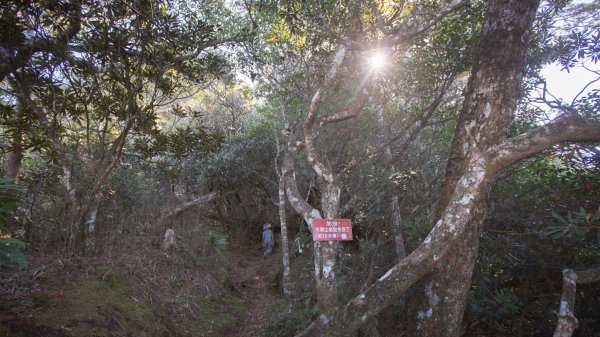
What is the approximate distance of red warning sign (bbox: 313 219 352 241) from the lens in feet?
12.3

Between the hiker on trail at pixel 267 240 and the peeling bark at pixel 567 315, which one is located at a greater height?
the hiker on trail at pixel 267 240

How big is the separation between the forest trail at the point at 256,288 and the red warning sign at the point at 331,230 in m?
4.08

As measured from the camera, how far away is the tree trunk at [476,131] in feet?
11.5

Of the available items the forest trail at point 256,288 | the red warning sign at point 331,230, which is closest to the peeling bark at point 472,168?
the red warning sign at point 331,230

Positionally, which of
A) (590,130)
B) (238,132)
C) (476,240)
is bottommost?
(476,240)

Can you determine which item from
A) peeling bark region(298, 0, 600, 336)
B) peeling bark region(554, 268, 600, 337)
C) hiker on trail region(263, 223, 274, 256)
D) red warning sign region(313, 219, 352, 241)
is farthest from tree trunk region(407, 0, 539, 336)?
hiker on trail region(263, 223, 274, 256)

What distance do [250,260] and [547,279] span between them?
35.2ft

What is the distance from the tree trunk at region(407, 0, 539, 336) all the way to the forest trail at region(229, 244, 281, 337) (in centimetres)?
434

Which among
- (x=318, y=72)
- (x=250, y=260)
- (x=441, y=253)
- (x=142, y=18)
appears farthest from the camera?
(x=250, y=260)

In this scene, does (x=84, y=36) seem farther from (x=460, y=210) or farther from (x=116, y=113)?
(x=460, y=210)

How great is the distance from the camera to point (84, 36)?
5.31 metres

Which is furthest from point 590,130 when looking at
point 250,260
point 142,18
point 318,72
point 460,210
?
point 250,260

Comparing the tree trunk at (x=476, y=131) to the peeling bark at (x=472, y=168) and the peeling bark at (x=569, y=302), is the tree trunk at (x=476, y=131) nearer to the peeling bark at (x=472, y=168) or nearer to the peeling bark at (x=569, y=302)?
the peeling bark at (x=472, y=168)

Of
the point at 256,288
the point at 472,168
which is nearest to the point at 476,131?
the point at 472,168
